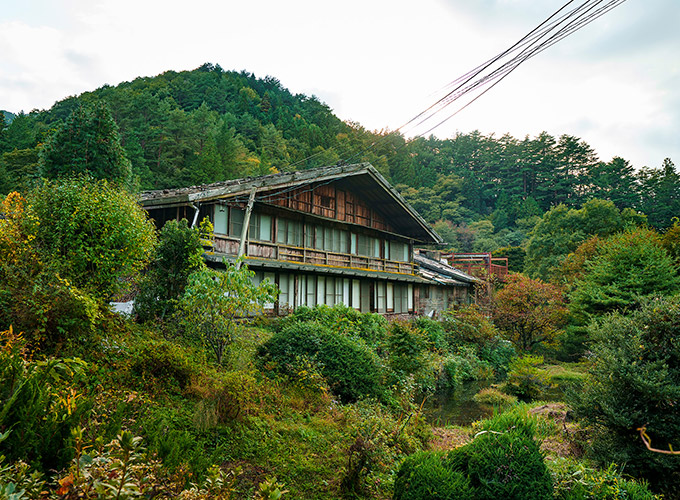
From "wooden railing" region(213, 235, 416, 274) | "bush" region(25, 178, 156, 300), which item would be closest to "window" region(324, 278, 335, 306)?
"wooden railing" region(213, 235, 416, 274)

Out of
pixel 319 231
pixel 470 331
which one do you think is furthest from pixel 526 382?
pixel 319 231

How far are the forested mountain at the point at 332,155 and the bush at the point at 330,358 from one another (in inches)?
1074

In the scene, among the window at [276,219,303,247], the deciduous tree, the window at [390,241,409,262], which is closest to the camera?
the window at [276,219,303,247]

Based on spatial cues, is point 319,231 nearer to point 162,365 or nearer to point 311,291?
point 311,291

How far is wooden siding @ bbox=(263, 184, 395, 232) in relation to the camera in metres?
20.6

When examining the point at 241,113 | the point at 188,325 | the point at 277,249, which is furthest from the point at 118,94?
the point at 188,325

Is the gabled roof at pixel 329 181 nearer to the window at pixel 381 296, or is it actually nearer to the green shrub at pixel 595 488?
the window at pixel 381 296

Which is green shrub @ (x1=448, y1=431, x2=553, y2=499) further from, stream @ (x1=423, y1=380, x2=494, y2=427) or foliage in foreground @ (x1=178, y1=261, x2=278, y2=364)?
stream @ (x1=423, y1=380, x2=494, y2=427)

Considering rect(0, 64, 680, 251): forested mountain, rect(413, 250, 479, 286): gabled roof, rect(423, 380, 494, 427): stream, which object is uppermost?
rect(0, 64, 680, 251): forested mountain

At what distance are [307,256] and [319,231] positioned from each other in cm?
243

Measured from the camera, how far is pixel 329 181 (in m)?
22.4

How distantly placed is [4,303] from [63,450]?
4344mm

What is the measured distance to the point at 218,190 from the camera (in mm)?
15234

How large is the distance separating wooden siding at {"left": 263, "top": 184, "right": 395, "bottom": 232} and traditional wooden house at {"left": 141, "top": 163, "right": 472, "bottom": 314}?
0.18 feet
